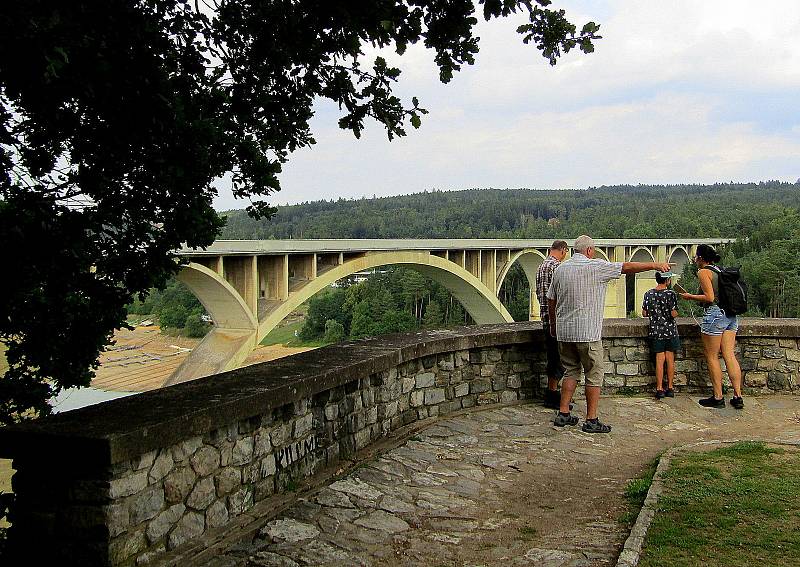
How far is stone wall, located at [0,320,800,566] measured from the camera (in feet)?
7.65

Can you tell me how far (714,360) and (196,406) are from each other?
4.18 m

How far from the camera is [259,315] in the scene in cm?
1619

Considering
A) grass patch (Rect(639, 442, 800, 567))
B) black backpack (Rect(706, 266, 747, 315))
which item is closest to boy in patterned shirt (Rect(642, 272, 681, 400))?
black backpack (Rect(706, 266, 747, 315))

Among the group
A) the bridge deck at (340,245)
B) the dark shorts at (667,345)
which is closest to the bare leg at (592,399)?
the dark shorts at (667,345)

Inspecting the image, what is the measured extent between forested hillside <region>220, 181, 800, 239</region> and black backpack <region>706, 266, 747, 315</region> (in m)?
47.0

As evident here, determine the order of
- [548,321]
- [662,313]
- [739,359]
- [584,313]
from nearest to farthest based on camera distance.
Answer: [584,313] < [548,321] < [662,313] < [739,359]

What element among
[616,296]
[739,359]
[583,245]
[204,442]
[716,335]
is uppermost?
[583,245]

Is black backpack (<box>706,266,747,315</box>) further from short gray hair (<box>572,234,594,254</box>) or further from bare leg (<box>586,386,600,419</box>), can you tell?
bare leg (<box>586,386,600,419</box>)

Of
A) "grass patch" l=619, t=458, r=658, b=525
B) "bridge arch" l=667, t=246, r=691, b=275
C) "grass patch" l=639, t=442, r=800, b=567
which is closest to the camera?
"grass patch" l=639, t=442, r=800, b=567

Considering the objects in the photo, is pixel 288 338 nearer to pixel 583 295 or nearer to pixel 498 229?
pixel 498 229

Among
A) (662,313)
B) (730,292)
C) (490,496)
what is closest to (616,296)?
(662,313)

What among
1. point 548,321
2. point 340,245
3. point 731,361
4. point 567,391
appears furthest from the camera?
point 340,245

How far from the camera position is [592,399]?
4.73 meters

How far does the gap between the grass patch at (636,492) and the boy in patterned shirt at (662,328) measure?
198 cm
